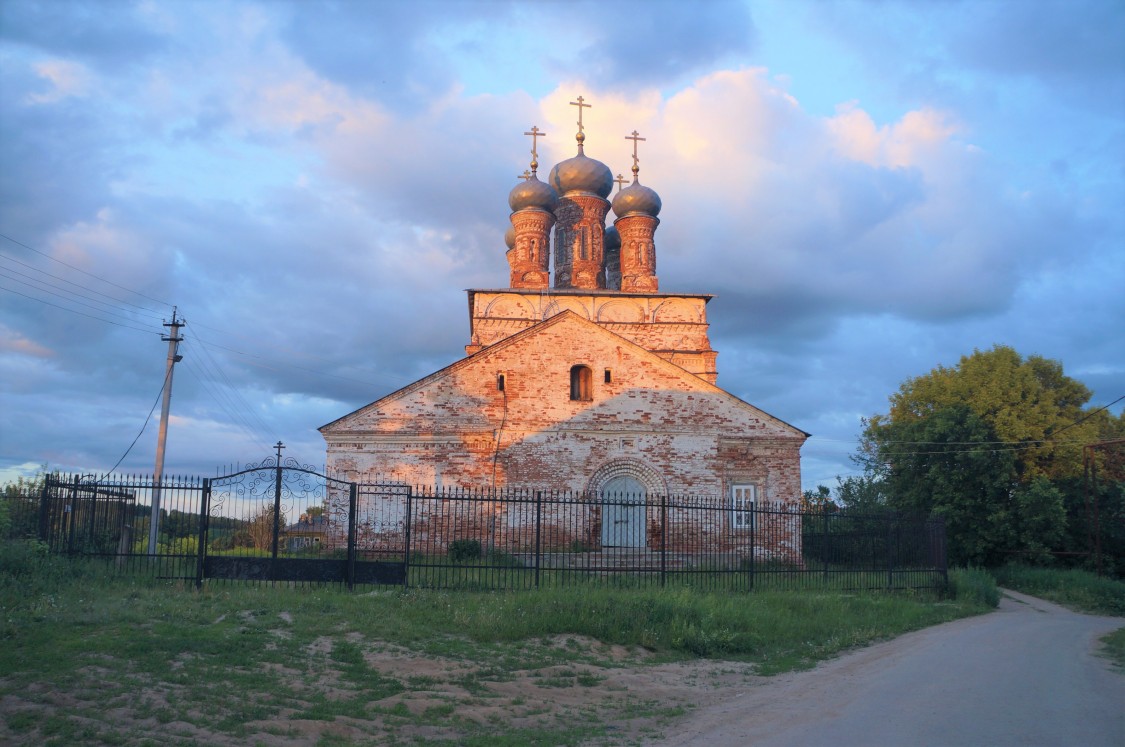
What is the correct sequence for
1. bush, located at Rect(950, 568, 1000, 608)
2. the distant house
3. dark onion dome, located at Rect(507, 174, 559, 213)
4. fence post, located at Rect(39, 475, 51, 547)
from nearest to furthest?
fence post, located at Rect(39, 475, 51, 547) → the distant house → bush, located at Rect(950, 568, 1000, 608) → dark onion dome, located at Rect(507, 174, 559, 213)

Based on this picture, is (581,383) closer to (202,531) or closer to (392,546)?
(392,546)

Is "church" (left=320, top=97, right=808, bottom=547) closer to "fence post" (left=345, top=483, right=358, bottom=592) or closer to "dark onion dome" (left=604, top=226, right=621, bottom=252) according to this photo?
"fence post" (left=345, top=483, right=358, bottom=592)

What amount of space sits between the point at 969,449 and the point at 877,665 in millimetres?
16634

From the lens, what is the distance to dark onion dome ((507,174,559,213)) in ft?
115

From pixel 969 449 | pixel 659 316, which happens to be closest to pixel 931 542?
pixel 969 449

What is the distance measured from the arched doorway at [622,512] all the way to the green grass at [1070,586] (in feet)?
33.6

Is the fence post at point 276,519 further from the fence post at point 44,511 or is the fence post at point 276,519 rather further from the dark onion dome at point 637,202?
the dark onion dome at point 637,202

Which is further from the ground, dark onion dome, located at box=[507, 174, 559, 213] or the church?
dark onion dome, located at box=[507, 174, 559, 213]

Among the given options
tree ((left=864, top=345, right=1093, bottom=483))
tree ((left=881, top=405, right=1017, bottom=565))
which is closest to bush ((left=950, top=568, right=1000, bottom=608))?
tree ((left=881, top=405, right=1017, bottom=565))

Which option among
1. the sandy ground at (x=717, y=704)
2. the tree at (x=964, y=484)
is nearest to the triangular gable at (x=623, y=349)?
the tree at (x=964, y=484)

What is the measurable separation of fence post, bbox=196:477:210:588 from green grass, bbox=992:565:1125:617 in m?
19.3

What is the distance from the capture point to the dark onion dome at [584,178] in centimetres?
3666

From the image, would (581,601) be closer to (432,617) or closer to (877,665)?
(432,617)

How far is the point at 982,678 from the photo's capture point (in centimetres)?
909
